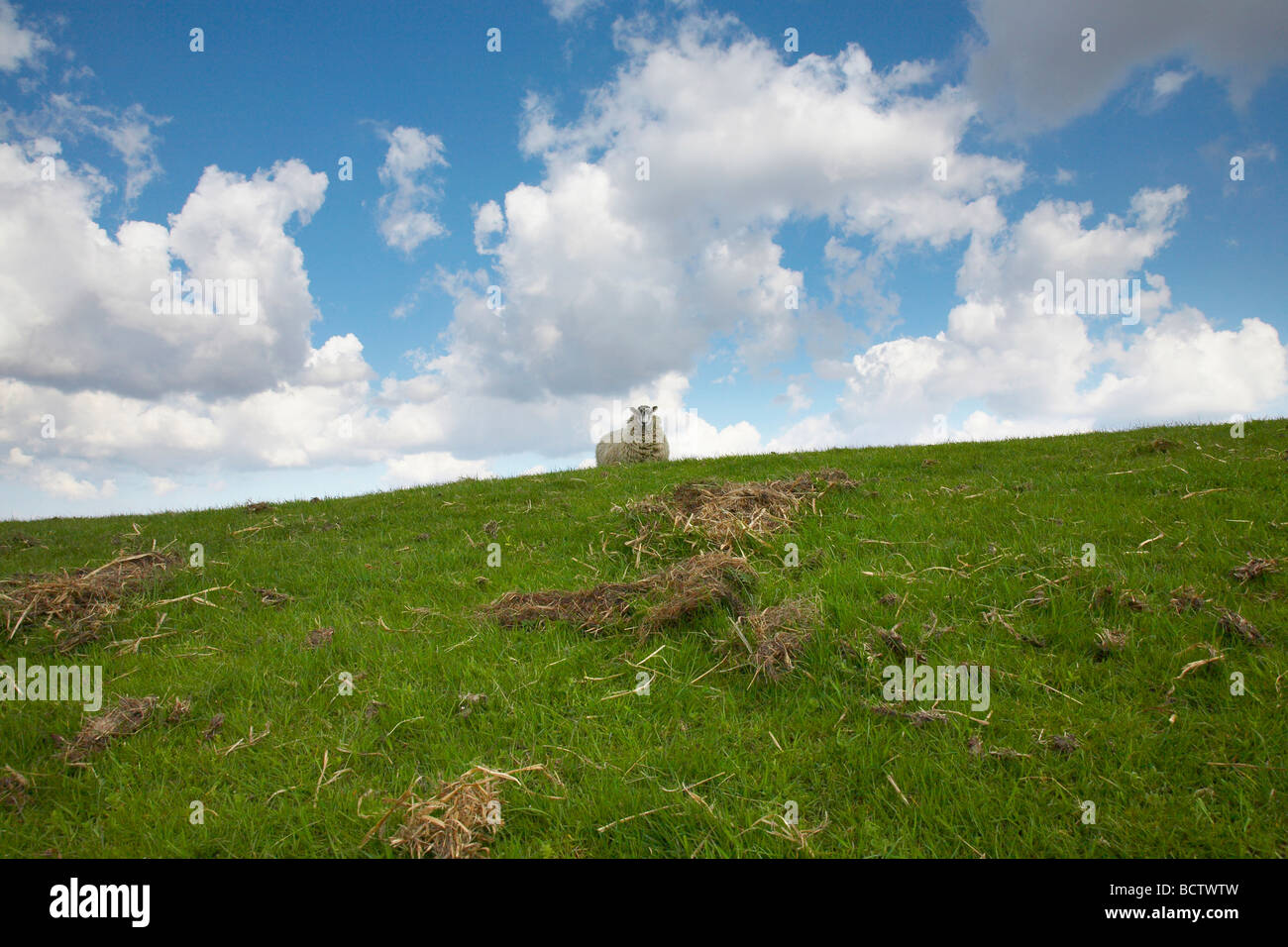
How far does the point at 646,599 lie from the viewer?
23.4 feet

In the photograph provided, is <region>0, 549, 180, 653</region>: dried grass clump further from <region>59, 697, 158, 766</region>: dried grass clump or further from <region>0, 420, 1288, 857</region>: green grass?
<region>59, 697, 158, 766</region>: dried grass clump

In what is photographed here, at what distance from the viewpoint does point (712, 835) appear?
3.83 m

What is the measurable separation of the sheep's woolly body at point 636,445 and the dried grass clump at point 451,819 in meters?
18.5

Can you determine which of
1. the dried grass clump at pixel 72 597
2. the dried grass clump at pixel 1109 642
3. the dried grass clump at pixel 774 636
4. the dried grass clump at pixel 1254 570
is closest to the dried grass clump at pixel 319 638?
the dried grass clump at pixel 72 597

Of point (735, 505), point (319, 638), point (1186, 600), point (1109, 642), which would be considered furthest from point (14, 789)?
point (1186, 600)

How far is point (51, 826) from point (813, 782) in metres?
5.22

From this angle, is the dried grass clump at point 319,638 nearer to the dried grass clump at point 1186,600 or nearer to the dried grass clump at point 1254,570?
the dried grass clump at point 1186,600

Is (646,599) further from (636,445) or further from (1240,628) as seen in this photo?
(636,445)

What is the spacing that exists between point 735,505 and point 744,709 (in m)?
4.76

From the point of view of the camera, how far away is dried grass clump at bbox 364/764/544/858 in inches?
150

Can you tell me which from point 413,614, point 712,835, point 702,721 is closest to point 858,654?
point 702,721

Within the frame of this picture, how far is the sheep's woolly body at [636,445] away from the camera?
22.8 meters

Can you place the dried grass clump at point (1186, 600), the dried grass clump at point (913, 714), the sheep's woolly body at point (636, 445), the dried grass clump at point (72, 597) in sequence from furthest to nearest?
1. the sheep's woolly body at point (636, 445)
2. the dried grass clump at point (72, 597)
3. the dried grass clump at point (1186, 600)
4. the dried grass clump at point (913, 714)

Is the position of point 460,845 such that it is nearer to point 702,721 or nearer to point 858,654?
point 702,721
